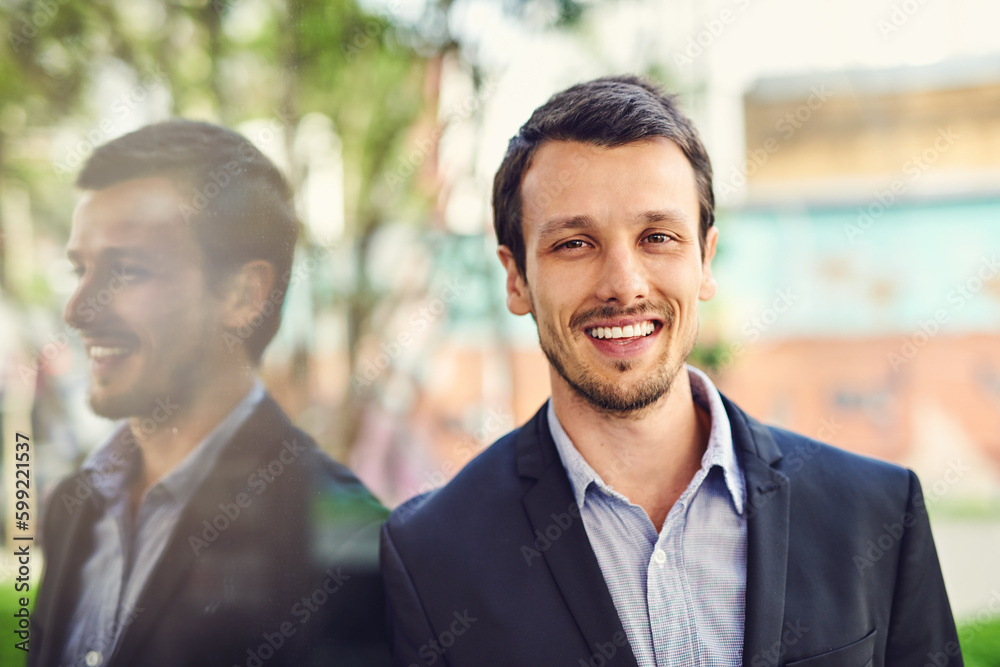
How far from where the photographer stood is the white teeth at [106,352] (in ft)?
5.67

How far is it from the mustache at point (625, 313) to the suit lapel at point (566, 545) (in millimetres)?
323

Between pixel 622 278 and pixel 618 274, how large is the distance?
1 centimetres

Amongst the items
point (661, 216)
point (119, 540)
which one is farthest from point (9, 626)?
point (661, 216)

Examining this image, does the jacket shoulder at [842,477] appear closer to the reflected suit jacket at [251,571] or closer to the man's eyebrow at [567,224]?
the man's eyebrow at [567,224]

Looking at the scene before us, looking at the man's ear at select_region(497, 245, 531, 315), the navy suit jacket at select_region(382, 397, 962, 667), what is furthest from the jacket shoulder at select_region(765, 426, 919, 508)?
the man's ear at select_region(497, 245, 531, 315)

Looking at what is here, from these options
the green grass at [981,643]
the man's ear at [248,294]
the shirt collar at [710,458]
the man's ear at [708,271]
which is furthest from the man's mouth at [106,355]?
the green grass at [981,643]

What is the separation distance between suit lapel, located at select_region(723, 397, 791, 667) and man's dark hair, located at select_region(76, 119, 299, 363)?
1.25 metres

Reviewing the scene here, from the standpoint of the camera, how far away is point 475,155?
15.9ft

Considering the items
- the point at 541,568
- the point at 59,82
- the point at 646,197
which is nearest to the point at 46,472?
the point at 59,82

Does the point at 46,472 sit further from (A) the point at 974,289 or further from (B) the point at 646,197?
(A) the point at 974,289

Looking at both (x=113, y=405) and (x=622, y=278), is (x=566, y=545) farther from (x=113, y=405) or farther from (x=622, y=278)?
(x=113, y=405)

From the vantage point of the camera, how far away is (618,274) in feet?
5.92

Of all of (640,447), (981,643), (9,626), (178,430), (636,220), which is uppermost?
(636,220)

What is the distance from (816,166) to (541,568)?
9.07m
